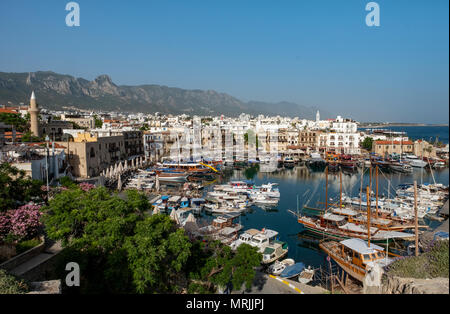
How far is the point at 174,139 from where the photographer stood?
209 feet

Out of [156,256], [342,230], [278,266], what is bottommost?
[278,266]

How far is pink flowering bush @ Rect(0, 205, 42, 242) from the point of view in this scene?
11.3 m

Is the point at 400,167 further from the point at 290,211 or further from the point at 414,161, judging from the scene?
the point at 290,211

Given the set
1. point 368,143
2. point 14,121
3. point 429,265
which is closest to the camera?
point 429,265

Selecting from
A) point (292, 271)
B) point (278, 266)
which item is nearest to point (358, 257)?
point (292, 271)

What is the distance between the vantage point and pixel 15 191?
47.6 feet

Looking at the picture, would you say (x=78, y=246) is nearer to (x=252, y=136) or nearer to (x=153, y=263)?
(x=153, y=263)

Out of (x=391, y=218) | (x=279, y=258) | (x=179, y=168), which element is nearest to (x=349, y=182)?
(x=391, y=218)

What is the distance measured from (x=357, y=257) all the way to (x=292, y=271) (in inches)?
121

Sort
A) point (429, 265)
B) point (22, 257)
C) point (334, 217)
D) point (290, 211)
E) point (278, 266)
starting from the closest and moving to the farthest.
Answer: point (429, 265) < point (22, 257) < point (278, 266) < point (334, 217) < point (290, 211)

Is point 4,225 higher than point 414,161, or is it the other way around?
point 4,225

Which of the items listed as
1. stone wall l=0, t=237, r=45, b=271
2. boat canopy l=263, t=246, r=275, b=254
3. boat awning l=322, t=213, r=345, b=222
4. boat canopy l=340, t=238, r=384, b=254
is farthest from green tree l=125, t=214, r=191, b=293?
boat awning l=322, t=213, r=345, b=222

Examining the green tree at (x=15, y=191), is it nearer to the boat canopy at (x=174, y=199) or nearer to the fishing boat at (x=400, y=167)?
the boat canopy at (x=174, y=199)

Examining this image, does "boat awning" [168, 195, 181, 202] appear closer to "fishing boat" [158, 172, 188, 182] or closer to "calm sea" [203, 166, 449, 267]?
"calm sea" [203, 166, 449, 267]
